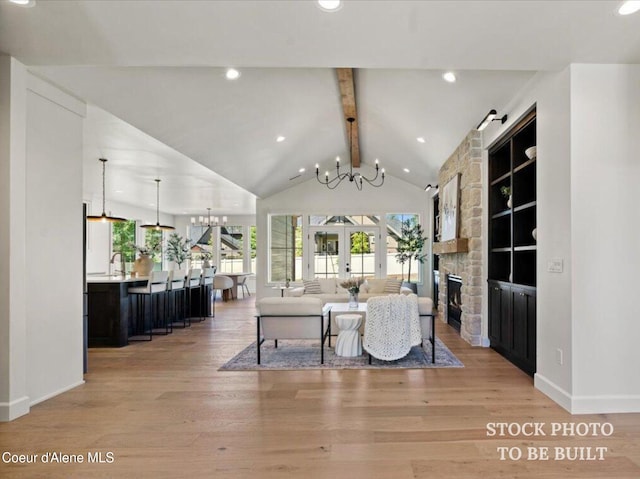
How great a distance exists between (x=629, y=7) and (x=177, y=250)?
1204 cm

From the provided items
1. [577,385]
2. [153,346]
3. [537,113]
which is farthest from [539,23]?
[153,346]

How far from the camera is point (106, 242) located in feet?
33.3

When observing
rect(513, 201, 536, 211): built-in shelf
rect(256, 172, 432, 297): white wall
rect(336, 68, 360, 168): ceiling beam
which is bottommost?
rect(513, 201, 536, 211): built-in shelf

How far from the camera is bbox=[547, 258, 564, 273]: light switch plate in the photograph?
3.18 metres

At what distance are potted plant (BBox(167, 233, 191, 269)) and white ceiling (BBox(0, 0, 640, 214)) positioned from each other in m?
6.06

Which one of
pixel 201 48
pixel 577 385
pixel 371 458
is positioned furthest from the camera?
pixel 577 385

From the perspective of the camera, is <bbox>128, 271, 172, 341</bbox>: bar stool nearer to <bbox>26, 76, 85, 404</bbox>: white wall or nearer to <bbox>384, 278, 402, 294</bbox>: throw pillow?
<bbox>26, 76, 85, 404</bbox>: white wall

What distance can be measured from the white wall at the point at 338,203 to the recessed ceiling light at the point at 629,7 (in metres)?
7.50

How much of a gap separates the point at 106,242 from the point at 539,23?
10266mm

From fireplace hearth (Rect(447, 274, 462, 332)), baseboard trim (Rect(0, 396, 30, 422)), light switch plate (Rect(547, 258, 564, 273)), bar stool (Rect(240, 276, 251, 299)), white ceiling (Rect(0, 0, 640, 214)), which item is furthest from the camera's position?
bar stool (Rect(240, 276, 251, 299))

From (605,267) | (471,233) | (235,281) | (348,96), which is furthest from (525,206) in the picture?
(235,281)

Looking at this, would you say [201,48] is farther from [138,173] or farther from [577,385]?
[138,173]

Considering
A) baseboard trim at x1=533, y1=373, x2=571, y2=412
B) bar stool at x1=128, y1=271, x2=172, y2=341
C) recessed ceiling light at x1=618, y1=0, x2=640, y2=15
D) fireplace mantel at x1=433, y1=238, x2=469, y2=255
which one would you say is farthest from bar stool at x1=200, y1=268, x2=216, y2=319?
recessed ceiling light at x1=618, y1=0, x2=640, y2=15

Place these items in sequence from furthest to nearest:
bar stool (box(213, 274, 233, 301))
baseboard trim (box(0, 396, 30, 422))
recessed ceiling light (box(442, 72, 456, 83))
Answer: bar stool (box(213, 274, 233, 301)), recessed ceiling light (box(442, 72, 456, 83)), baseboard trim (box(0, 396, 30, 422))
